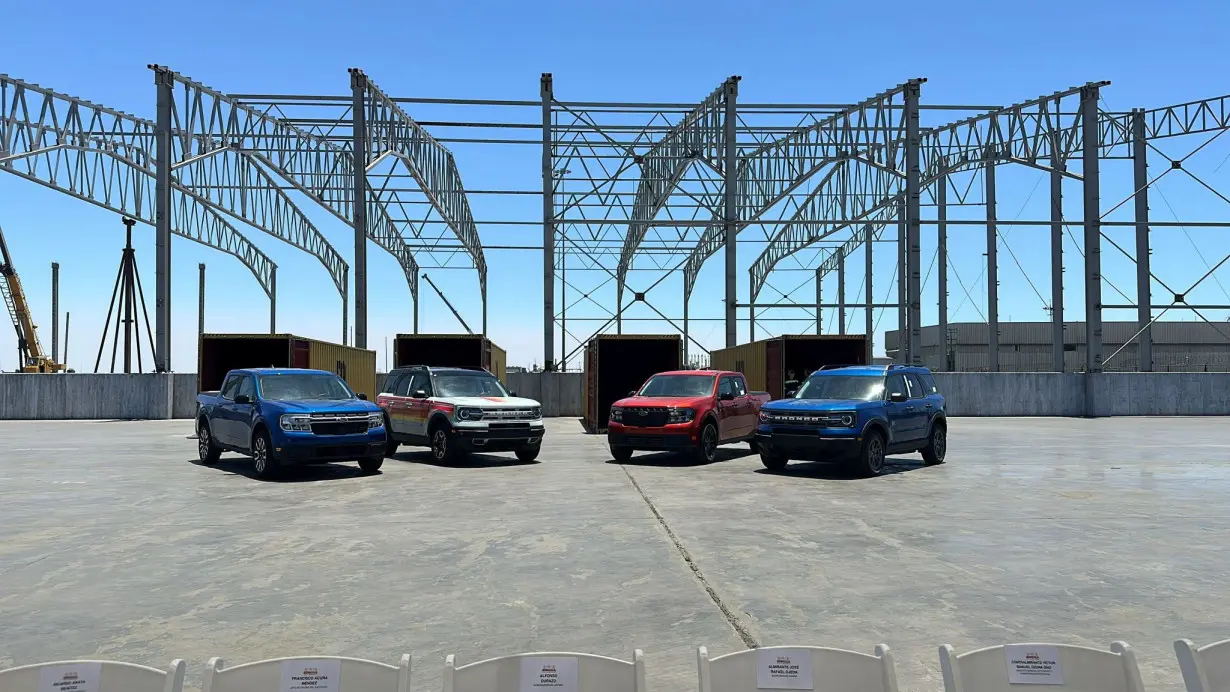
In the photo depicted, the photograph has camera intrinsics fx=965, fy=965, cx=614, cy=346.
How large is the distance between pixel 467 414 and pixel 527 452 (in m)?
1.56

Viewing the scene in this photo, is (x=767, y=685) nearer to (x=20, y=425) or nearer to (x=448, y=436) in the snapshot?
(x=448, y=436)

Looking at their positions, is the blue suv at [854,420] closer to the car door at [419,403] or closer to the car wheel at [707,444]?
the car wheel at [707,444]

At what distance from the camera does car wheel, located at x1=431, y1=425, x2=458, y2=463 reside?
17.8 meters

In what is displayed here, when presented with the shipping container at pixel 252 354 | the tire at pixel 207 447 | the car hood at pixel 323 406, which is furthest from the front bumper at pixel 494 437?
the shipping container at pixel 252 354

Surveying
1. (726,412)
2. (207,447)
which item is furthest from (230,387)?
(726,412)

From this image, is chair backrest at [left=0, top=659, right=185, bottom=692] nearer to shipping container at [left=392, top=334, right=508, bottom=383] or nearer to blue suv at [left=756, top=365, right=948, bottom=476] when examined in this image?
blue suv at [left=756, top=365, right=948, bottom=476]

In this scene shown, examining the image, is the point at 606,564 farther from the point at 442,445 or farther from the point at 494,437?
the point at 442,445

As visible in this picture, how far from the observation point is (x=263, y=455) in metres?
15.5

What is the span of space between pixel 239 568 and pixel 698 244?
46.8 metres

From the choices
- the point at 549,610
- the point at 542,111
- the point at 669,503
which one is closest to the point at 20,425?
the point at 542,111

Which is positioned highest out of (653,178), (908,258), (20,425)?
(653,178)

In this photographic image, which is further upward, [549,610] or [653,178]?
[653,178]

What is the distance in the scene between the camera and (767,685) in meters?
3.15

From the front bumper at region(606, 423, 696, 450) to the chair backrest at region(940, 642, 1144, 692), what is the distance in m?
14.9
